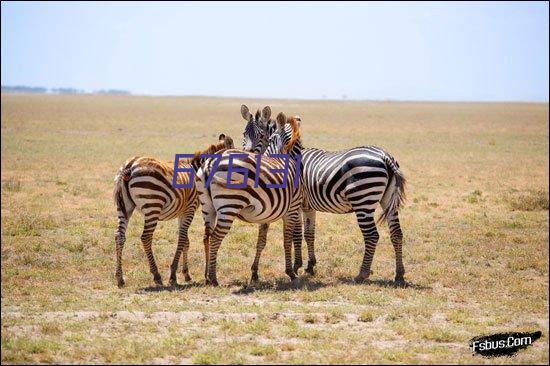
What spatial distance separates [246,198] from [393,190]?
2278 mm

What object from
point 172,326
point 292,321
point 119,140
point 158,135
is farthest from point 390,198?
point 158,135

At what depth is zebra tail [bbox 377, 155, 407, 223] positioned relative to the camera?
Result: 9.27 meters

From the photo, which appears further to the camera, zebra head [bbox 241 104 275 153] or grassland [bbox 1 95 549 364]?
zebra head [bbox 241 104 275 153]

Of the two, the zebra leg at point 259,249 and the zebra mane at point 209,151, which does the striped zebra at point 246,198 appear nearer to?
the zebra leg at point 259,249

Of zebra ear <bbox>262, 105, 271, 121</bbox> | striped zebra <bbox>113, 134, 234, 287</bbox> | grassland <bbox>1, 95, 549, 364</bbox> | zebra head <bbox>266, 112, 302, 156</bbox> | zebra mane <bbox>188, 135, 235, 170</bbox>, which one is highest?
zebra ear <bbox>262, 105, 271, 121</bbox>

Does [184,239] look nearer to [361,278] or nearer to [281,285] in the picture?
[281,285]

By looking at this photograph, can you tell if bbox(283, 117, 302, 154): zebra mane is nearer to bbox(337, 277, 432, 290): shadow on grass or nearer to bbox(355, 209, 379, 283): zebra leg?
bbox(355, 209, 379, 283): zebra leg

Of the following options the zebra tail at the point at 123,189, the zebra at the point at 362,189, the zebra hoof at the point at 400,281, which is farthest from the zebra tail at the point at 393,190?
the zebra tail at the point at 123,189

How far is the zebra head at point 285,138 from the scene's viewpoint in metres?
10.1

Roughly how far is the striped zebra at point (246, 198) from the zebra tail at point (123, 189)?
41.9 inches

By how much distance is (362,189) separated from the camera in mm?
9086

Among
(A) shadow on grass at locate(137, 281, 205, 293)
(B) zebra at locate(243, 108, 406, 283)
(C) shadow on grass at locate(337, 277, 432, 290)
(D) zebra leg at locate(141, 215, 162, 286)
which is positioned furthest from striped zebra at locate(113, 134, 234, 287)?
(C) shadow on grass at locate(337, 277, 432, 290)

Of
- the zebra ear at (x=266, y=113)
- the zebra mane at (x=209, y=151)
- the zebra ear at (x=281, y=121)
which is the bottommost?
the zebra mane at (x=209, y=151)

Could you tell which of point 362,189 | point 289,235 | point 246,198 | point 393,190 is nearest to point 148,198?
point 246,198
